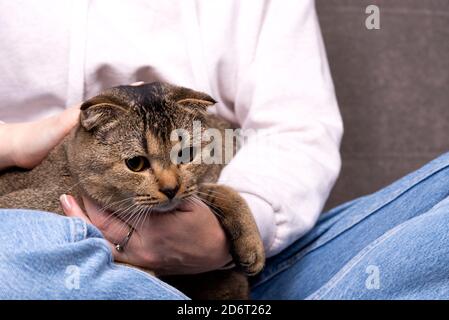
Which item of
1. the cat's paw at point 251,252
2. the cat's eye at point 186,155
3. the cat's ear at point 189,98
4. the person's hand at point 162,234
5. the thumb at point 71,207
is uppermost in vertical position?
the cat's ear at point 189,98

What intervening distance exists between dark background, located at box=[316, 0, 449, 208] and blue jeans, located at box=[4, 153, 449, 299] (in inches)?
24.4

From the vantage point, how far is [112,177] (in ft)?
3.06

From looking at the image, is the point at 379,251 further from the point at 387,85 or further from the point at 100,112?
the point at 387,85

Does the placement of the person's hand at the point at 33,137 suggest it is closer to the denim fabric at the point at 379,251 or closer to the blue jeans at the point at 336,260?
the blue jeans at the point at 336,260

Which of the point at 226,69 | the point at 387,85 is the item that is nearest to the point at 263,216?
the point at 226,69

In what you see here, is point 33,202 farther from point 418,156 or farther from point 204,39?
point 418,156

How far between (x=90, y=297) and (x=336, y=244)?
507 millimetres

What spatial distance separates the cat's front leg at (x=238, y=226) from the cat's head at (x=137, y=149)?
102 mm

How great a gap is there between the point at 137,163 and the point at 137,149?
0.02 metres

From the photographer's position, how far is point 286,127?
1210 millimetres

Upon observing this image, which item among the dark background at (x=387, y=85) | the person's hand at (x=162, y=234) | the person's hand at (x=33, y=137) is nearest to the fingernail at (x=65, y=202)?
the person's hand at (x=162, y=234)

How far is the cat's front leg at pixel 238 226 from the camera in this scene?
1.04 m

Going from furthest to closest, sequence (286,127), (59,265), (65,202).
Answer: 1. (286,127)
2. (65,202)
3. (59,265)

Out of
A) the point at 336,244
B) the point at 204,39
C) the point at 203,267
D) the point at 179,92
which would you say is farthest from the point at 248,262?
the point at 204,39
